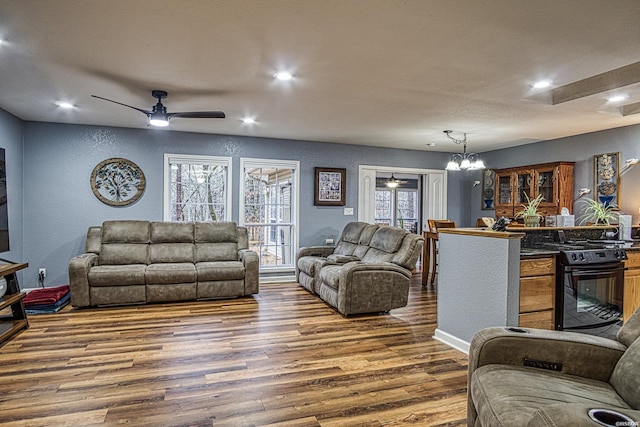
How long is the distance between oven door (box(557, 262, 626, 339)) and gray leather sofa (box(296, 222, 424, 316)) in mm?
1714

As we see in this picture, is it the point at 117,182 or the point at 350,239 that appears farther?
the point at 350,239

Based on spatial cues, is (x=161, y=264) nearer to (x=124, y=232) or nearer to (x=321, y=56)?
(x=124, y=232)

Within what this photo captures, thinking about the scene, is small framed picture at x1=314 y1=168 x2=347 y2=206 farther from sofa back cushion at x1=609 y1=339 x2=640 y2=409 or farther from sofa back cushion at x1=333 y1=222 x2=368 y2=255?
sofa back cushion at x1=609 y1=339 x2=640 y2=409

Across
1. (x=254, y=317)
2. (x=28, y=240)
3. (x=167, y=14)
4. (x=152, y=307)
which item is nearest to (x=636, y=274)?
(x=254, y=317)

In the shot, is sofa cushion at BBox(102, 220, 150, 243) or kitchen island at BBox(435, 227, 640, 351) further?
sofa cushion at BBox(102, 220, 150, 243)

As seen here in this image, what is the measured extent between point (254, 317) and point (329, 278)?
101cm

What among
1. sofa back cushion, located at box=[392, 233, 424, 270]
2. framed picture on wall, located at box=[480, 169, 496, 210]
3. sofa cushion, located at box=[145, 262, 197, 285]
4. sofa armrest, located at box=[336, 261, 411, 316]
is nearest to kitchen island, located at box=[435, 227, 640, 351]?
sofa armrest, located at box=[336, 261, 411, 316]

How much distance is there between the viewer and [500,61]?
118 inches

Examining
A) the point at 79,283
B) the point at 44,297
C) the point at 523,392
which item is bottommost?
the point at 44,297

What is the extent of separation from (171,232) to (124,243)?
62cm

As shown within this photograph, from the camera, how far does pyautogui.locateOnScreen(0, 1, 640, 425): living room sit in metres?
Result: 2.94

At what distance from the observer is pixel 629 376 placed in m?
1.55

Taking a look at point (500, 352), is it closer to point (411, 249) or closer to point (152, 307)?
point (411, 249)

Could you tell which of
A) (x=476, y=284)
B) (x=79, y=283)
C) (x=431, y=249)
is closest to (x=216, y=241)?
(x=79, y=283)
